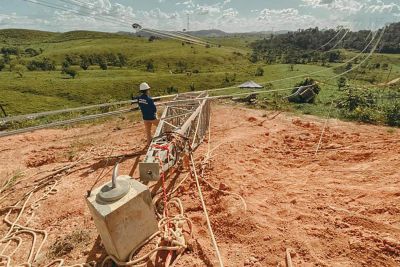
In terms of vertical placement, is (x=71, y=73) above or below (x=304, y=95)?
below

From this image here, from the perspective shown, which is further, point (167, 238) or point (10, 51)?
point (10, 51)

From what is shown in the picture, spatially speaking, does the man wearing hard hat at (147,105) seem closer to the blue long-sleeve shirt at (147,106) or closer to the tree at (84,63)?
the blue long-sleeve shirt at (147,106)

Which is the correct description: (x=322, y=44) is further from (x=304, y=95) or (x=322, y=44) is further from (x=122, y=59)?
(x=304, y=95)

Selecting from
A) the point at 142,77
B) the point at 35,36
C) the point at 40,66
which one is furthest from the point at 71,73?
the point at 35,36

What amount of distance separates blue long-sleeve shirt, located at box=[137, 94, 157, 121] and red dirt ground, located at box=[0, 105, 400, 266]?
1.60m

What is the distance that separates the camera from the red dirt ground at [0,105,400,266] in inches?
198

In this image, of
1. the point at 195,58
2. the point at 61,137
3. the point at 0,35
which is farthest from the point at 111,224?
the point at 0,35

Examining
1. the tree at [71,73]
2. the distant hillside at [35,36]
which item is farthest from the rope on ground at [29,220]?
the distant hillside at [35,36]

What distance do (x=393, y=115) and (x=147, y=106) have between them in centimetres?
1098

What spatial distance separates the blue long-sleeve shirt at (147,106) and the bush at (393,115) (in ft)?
34.8

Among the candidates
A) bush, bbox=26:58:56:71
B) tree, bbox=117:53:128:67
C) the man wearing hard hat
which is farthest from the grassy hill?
the man wearing hard hat

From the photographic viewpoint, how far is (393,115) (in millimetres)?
12680

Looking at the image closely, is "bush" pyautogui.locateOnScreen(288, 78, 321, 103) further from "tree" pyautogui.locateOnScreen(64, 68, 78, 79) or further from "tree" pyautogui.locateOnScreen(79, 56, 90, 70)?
"tree" pyautogui.locateOnScreen(79, 56, 90, 70)

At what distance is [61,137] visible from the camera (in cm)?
1356
